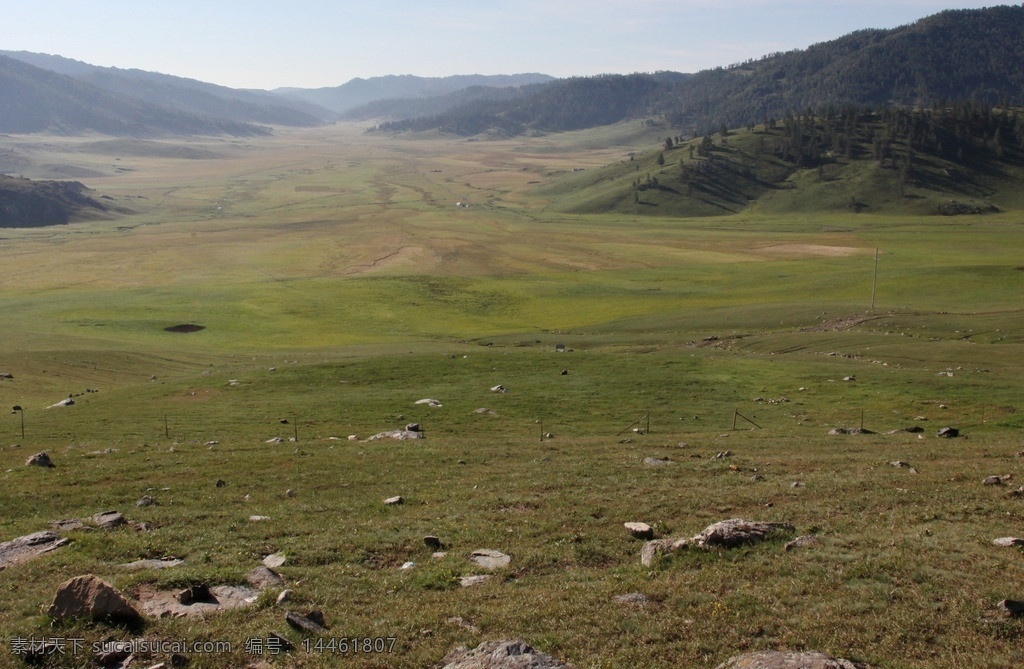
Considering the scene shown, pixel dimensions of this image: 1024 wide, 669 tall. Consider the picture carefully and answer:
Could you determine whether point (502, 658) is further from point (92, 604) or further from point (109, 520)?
point (109, 520)

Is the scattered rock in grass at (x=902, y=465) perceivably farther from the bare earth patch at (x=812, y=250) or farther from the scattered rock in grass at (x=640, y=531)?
the bare earth patch at (x=812, y=250)

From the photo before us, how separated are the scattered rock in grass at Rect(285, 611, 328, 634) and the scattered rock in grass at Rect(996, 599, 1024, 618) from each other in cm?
1124

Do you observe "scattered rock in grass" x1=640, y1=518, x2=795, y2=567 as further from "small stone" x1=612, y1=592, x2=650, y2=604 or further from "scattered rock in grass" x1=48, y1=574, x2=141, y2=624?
"scattered rock in grass" x1=48, y1=574, x2=141, y2=624

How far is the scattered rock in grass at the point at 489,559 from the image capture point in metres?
16.9

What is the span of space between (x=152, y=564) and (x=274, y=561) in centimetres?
247

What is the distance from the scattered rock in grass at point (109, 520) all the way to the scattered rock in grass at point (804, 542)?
628 inches

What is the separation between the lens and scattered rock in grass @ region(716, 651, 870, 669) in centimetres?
1141

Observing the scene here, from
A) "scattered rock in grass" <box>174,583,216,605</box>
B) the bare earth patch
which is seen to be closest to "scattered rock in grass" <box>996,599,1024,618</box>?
"scattered rock in grass" <box>174,583,216,605</box>

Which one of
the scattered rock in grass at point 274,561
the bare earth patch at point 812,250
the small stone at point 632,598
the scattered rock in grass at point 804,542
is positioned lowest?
the bare earth patch at point 812,250

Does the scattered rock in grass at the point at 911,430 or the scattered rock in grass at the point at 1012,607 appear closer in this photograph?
the scattered rock in grass at the point at 1012,607

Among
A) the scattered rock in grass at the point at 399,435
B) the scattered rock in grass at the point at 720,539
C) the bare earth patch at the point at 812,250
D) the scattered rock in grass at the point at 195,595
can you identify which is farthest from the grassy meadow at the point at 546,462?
the bare earth patch at the point at 812,250

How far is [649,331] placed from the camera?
74.3 meters

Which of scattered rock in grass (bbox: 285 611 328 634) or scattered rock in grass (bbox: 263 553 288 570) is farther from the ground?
scattered rock in grass (bbox: 285 611 328 634)

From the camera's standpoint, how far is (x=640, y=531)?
18.5m
